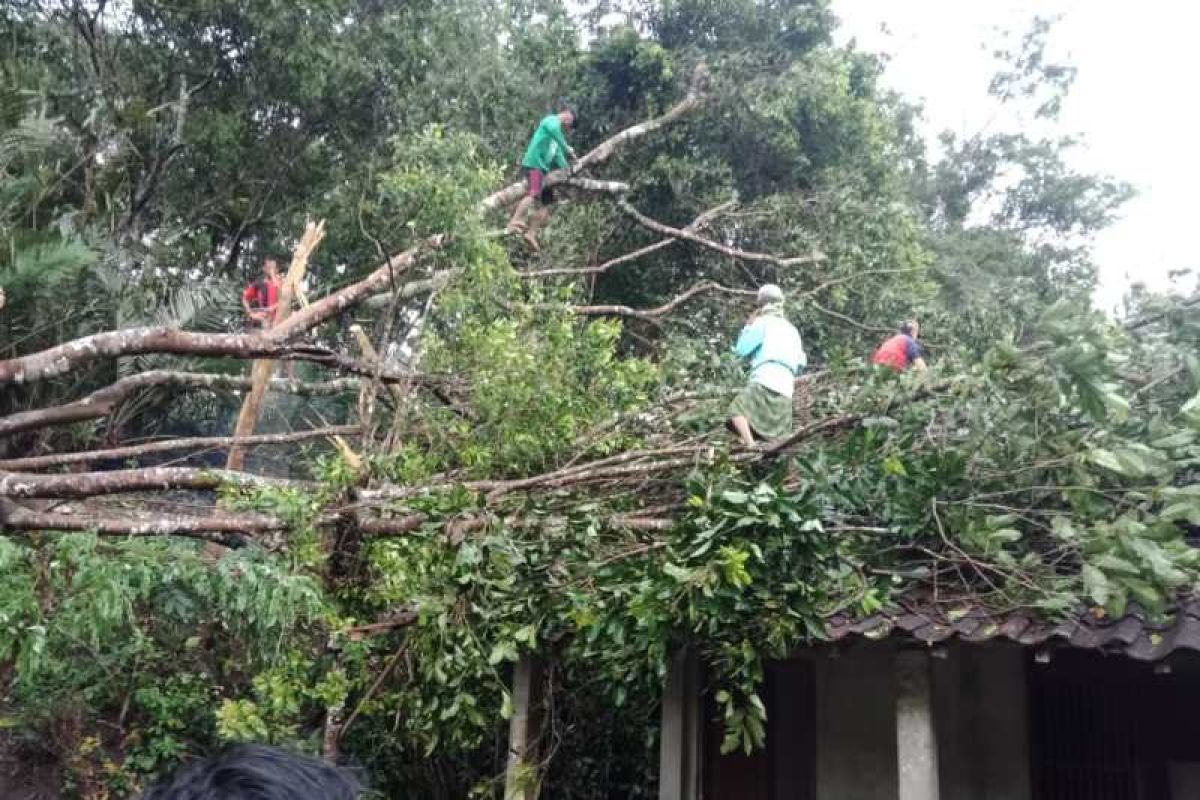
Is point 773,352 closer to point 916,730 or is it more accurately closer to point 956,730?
point 916,730

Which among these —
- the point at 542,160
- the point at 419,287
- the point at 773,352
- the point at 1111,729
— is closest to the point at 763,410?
the point at 773,352

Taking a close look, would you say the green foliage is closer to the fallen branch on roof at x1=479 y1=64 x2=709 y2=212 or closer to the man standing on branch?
the man standing on branch

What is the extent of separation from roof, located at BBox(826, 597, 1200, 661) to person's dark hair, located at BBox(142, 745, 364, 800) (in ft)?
13.5

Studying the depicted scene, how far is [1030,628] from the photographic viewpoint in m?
4.95

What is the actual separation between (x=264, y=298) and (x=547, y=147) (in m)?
3.27

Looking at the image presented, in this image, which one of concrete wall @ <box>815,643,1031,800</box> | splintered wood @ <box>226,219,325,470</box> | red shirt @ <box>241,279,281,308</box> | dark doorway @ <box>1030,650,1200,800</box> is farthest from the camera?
red shirt @ <box>241,279,281,308</box>

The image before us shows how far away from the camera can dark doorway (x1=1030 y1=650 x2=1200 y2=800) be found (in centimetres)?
574

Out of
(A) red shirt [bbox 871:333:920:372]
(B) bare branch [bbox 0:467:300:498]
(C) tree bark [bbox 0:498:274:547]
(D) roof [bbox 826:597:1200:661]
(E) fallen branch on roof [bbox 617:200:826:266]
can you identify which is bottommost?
(D) roof [bbox 826:597:1200:661]

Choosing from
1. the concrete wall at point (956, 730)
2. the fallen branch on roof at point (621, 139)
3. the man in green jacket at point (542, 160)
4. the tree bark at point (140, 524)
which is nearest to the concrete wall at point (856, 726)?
the concrete wall at point (956, 730)

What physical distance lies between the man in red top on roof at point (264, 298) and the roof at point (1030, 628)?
6043mm

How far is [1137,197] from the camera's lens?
719 inches

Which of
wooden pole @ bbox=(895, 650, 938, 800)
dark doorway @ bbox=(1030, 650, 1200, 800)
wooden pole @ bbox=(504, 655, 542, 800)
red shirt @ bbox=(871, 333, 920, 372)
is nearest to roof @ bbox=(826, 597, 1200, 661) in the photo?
wooden pole @ bbox=(895, 650, 938, 800)

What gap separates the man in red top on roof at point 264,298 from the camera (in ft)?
32.5

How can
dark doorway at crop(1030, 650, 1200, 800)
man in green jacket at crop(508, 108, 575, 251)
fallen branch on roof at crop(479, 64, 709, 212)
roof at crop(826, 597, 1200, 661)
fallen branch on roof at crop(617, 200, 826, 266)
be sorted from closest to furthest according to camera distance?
1. roof at crop(826, 597, 1200, 661)
2. dark doorway at crop(1030, 650, 1200, 800)
3. man in green jacket at crop(508, 108, 575, 251)
4. fallen branch on roof at crop(479, 64, 709, 212)
5. fallen branch on roof at crop(617, 200, 826, 266)
